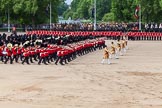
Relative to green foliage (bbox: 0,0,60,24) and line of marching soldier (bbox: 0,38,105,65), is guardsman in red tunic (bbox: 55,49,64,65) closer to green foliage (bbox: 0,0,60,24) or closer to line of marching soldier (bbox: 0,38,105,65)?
line of marching soldier (bbox: 0,38,105,65)

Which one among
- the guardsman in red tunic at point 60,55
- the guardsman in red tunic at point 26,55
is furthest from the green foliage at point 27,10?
the guardsman in red tunic at point 60,55


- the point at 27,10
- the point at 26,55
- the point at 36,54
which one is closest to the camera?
the point at 26,55

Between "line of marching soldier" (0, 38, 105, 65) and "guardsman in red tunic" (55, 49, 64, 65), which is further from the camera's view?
"line of marching soldier" (0, 38, 105, 65)

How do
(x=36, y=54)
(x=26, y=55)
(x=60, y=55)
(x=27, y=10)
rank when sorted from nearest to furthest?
(x=60, y=55), (x=26, y=55), (x=36, y=54), (x=27, y=10)

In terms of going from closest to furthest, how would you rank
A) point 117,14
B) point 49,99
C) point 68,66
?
1. point 49,99
2. point 68,66
3. point 117,14

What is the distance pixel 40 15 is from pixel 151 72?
6561 cm

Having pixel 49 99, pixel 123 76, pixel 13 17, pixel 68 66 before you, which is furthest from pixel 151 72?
pixel 13 17

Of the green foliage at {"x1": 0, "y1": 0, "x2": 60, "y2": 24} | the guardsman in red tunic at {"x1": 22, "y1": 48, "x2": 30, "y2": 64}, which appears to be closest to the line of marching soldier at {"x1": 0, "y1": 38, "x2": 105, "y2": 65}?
the guardsman in red tunic at {"x1": 22, "y1": 48, "x2": 30, "y2": 64}

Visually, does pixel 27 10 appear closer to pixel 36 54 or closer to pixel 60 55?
pixel 36 54

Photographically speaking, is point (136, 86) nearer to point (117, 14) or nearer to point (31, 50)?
point (31, 50)

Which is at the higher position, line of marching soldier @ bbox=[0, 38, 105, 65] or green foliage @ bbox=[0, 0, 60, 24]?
green foliage @ bbox=[0, 0, 60, 24]

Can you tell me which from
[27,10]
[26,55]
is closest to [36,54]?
[26,55]

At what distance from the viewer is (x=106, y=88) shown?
22.4m

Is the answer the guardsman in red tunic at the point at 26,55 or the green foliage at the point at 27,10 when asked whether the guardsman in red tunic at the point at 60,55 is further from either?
the green foliage at the point at 27,10
